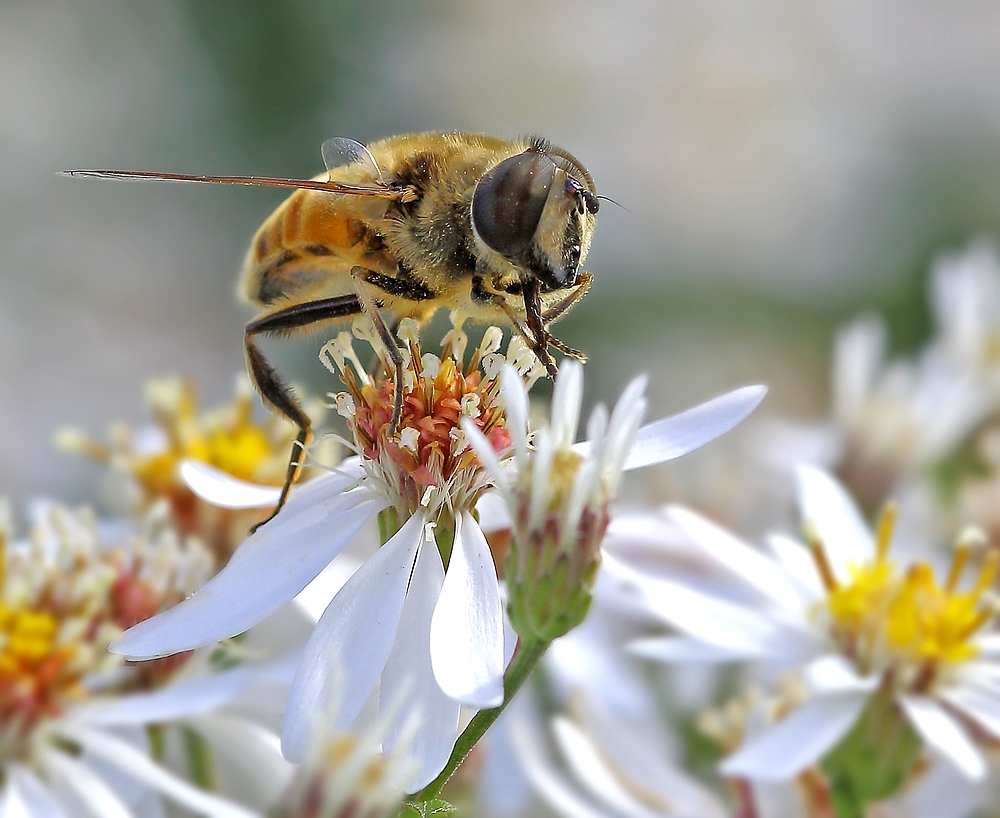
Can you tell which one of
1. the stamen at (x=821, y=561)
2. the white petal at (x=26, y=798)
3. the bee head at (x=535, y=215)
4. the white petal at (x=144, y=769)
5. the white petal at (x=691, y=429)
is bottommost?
the white petal at (x=26, y=798)

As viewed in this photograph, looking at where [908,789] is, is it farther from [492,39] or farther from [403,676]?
[492,39]

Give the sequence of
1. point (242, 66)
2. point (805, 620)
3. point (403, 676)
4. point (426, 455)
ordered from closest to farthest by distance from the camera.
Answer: point (403, 676) → point (426, 455) → point (805, 620) → point (242, 66)

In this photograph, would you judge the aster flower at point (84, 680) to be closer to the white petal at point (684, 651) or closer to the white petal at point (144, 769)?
the white petal at point (144, 769)

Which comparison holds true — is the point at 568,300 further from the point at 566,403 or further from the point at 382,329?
the point at 566,403

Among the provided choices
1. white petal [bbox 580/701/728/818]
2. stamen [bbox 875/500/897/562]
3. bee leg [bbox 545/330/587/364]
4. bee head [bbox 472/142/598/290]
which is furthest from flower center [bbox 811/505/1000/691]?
bee head [bbox 472/142/598/290]

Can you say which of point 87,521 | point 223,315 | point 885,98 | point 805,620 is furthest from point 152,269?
point 805,620

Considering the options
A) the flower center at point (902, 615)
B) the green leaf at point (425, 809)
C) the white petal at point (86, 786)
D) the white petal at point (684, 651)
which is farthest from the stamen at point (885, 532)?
the white petal at point (86, 786)
